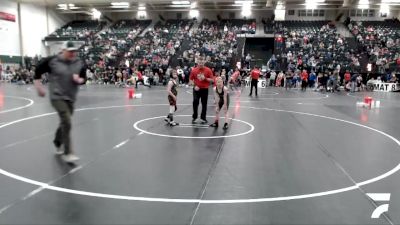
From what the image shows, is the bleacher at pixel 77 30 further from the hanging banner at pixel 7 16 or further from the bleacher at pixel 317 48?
the bleacher at pixel 317 48

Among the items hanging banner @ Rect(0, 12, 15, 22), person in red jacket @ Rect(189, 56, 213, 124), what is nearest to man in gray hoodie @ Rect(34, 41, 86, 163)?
person in red jacket @ Rect(189, 56, 213, 124)

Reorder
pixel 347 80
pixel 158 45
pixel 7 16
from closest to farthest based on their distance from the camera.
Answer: pixel 347 80 → pixel 158 45 → pixel 7 16

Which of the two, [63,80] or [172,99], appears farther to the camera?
[172,99]

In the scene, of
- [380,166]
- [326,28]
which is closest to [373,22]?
[326,28]

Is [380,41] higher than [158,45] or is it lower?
higher

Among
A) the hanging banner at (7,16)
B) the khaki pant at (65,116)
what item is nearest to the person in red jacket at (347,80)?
the khaki pant at (65,116)

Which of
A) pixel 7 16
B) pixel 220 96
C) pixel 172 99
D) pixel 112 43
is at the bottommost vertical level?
pixel 172 99

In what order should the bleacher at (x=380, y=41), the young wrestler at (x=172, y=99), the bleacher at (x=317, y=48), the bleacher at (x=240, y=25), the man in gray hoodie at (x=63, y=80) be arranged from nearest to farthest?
the man in gray hoodie at (x=63, y=80) → the young wrestler at (x=172, y=99) → the bleacher at (x=380, y=41) → the bleacher at (x=317, y=48) → the bleacher at (x=240, y=25)

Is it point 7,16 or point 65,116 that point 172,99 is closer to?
point 65,116

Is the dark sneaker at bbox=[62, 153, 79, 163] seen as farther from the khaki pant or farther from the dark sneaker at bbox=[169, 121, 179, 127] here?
the dark sneaker at bbox=[169, 121, 179, 127]

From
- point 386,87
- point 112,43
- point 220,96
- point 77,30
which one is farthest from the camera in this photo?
point 77,30

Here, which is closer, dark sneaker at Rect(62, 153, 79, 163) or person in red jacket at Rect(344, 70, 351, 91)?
dark sneaker at Rect(62, 153, 79, 163)

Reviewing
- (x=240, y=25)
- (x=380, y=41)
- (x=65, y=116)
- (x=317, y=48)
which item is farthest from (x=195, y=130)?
(x=240, y=25)

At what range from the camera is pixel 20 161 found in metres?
6.16
